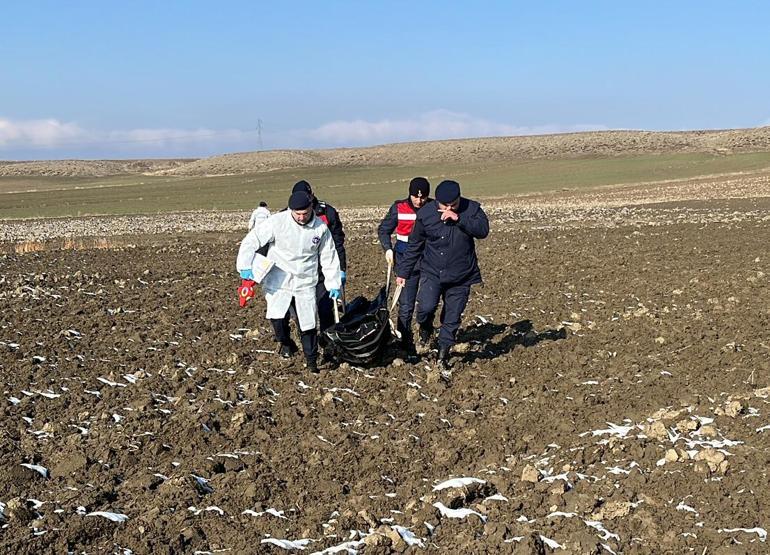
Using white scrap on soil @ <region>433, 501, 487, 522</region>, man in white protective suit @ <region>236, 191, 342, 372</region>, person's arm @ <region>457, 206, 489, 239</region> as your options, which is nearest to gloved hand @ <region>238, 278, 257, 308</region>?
man in white protective suit @ <region>236, 191, 342, 372</region>

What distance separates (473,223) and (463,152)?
353 ft

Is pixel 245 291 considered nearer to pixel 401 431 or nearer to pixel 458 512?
pixel 401 431

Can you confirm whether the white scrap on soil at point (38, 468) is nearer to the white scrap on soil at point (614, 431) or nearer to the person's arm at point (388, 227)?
the white scrap on soil at point (614, 431)

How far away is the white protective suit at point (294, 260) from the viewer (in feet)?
26.1

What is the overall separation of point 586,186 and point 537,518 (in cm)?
4948

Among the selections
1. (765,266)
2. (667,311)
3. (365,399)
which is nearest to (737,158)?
Answer: (765,266)

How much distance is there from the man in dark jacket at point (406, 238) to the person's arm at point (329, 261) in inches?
32.5

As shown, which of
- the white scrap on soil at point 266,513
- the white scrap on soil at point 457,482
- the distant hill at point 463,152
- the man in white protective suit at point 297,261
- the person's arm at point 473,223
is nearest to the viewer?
the white scrap on soil at point 266,513

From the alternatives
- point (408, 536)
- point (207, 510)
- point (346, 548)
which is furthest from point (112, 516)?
point (408, 536)

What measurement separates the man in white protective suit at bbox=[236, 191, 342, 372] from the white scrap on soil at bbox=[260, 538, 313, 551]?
133 inches

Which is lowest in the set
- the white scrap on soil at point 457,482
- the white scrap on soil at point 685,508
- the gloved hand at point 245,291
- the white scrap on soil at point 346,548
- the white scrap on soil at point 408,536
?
the white scrap on soil at point 346,548

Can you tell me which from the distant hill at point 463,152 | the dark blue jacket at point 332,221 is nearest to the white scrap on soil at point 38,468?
the dark blue jacket at point 332,221

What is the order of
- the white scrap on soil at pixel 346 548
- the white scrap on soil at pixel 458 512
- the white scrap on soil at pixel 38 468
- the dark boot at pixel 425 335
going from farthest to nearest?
the dark boot at pixel 425 335 → the white scrap on soil at pixel 38 468 → the white scrap on soil at pixel 458 512 → the white scrap on soil at pixel 346 548

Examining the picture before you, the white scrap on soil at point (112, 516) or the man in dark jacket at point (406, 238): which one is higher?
the man in dark jacket at point (406, 238)
